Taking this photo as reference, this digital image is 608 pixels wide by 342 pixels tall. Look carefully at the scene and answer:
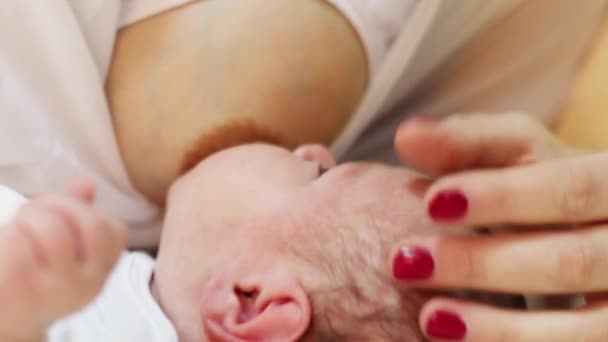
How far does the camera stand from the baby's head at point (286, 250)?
636mm

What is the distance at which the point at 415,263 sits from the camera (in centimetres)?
58

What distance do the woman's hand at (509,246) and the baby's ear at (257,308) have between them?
0.35 feet

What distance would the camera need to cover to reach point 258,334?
0.65 m

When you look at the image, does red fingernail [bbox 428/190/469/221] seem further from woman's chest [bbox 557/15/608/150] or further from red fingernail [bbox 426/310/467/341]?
woman's chest [bbox 557/15/608/150]

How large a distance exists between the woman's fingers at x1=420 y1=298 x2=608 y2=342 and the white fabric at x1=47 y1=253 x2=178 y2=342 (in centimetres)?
26

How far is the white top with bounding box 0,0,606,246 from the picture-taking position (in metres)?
0.78

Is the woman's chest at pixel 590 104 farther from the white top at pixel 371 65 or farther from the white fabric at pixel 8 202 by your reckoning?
the white fabric at pixel 8 202

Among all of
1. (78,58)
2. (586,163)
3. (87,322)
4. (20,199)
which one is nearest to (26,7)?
(78,58)

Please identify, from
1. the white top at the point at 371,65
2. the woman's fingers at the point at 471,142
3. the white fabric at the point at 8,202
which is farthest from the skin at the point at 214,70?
the woman's fingers at the point at 471,142

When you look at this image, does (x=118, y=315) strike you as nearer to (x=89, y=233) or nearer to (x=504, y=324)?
(x=89, y=233)

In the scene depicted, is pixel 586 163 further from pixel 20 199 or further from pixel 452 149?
pixel 20 199

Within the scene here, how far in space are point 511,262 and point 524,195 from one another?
52 mm

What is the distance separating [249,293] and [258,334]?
0.16 ft

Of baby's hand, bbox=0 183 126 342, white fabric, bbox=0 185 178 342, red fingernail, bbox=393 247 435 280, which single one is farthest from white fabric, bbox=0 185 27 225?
red fingernail, bbox=393 247 435 280
